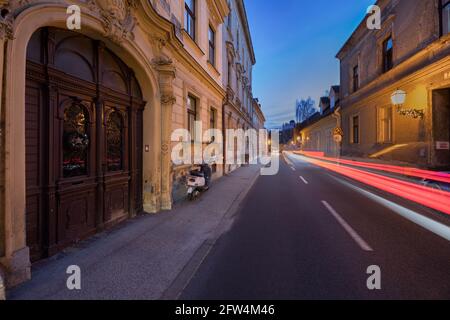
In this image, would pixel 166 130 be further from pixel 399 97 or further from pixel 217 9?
pixel 399 97

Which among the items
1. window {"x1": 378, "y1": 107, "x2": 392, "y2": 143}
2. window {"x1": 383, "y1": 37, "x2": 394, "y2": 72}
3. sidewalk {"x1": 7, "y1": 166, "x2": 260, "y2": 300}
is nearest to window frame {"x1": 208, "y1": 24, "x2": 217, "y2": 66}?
sidewalk {"x1": 7, "y1": 166, "x2": 260, "y2": 300}

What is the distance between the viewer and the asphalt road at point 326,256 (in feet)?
9.20

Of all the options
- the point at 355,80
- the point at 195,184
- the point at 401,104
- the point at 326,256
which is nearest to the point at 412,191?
Answer: the point at 401,104

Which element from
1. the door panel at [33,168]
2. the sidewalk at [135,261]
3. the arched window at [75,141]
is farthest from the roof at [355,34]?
the door panel at [33,168]

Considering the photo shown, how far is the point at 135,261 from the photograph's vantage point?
352 cm

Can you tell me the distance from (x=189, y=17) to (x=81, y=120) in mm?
6884

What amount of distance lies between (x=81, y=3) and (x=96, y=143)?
2.45m

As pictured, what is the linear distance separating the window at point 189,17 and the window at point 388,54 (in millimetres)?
11600

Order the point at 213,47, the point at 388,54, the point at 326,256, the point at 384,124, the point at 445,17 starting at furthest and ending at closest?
the point at 384,124 < the point at 388,54 < the point at 213,47 < the point at 445,17 < the point at 326,256

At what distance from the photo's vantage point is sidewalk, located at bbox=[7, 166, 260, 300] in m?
2.78

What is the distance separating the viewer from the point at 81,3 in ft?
12.8

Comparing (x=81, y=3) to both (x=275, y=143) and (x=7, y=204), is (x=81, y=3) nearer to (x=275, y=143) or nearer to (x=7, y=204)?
(x=7, y=204)

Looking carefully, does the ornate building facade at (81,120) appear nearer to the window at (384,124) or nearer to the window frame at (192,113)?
the window frame at (192,113)

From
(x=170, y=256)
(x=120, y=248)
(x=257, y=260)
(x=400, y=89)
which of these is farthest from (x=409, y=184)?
(x=120, y=248)
